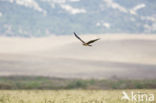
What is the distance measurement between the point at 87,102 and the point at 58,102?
1843 millimetres

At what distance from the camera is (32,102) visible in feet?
116

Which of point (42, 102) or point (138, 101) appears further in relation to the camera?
point (138, 101)

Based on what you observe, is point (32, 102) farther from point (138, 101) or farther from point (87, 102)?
point (138, 101)

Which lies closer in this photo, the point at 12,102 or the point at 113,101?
the point at 12,102

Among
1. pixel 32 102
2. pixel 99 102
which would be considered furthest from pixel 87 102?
pixel 32 102

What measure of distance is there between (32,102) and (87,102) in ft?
11.2

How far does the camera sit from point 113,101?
122 ft

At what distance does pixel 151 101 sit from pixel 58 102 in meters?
6.54

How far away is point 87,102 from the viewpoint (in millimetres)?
35594

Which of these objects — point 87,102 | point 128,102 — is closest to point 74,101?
point 87,102

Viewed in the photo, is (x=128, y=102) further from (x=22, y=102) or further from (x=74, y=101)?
(x=22, y=102)

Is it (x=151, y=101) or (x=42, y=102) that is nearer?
(x=42, y=102)

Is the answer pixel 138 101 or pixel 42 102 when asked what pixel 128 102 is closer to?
pixel 138 101

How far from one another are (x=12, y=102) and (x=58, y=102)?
2835 mm
